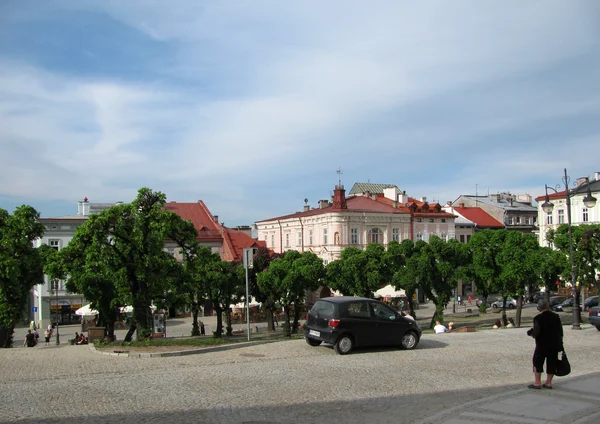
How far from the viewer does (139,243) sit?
20672 millimetres

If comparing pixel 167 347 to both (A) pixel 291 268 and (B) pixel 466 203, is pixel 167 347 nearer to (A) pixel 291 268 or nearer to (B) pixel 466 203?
(A) pixel 291 268

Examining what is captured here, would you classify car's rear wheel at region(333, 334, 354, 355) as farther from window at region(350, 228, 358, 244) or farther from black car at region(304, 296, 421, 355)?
window at region(350, 228, 358, 244)

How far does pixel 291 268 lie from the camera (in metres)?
37.4

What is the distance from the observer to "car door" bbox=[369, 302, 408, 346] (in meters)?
16.7

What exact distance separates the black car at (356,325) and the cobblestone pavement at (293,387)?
40 centimetres

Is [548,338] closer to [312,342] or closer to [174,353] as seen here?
[312,342]

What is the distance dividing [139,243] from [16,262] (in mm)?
8160

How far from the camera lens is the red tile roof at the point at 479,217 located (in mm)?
80975

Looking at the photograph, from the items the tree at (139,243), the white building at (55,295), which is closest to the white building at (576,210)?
the white building at (55,295)

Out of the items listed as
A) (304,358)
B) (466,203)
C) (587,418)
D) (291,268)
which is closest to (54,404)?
(304,358)

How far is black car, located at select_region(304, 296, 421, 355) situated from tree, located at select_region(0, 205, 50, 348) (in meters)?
15.0

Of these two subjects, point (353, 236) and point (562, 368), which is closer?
point (562, 368)

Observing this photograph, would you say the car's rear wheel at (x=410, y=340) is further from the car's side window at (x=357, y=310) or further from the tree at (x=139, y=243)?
the tree at (x=139, y=243)

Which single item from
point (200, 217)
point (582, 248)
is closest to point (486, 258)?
point (582, 248)
